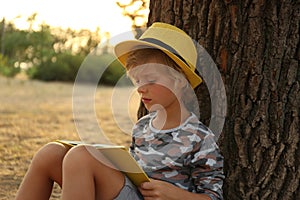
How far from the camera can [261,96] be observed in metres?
2.77

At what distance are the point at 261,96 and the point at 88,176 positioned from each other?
2.99 ft

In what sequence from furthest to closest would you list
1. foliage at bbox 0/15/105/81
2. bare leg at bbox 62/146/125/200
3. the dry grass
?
foliage at bbox 0/15/105/81, the dry grass, bare leg at bbox 62/146/125/200

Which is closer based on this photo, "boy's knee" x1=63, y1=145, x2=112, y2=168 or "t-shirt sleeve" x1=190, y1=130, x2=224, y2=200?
"boy's knee" x1=63, y1=145, x2=112, y2=168

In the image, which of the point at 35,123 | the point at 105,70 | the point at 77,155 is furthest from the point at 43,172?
the point at 105,70

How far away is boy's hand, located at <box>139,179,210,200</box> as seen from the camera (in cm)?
236

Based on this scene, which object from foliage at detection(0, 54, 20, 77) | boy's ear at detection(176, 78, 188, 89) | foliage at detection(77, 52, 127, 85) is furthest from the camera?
foliage at detection(77, 52, 127, 85)

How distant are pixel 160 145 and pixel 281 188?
645 millimetres

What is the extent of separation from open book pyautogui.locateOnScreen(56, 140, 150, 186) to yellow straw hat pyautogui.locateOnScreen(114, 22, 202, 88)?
0.43 meters

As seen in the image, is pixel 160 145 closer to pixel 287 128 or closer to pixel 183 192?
pixel 183 192

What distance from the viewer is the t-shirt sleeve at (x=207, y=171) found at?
239cm

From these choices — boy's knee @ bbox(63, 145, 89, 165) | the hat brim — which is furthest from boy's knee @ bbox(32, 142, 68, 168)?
the hat brim

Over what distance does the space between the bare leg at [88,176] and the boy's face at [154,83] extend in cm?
31

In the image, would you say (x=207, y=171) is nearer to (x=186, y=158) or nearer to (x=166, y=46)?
(x=186, y=158)

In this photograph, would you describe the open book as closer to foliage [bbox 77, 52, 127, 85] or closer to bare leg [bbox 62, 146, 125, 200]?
bare leg [bbox 62, 146, 125, 200]
